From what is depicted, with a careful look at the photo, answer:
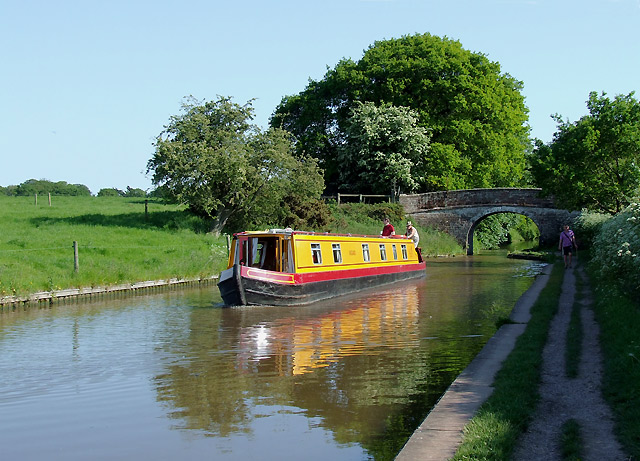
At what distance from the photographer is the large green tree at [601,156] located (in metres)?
25.8

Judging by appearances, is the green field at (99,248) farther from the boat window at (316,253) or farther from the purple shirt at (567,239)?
the purple shirt at (567,239)

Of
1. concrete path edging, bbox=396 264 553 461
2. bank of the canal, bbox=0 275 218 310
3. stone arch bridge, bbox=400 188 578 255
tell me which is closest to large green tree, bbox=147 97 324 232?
bank of the canal, bbox=0 275 218 310

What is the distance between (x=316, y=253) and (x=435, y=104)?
90.8ft

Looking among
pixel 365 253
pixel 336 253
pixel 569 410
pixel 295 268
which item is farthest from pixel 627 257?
pixel 365 253

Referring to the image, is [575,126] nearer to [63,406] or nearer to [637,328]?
[637,328]

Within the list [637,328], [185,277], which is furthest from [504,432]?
[185,277]

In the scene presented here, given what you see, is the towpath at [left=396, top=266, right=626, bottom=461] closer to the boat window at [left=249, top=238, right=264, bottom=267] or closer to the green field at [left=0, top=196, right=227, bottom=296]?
the boat window at [left=249, top=238, right=264, bottom=267]

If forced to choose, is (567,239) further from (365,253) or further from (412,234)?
(365,253)

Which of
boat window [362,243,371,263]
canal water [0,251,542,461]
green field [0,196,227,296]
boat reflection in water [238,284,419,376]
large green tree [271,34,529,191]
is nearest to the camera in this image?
canal water [0,251,542,461]

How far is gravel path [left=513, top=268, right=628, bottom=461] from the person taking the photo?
5.21m

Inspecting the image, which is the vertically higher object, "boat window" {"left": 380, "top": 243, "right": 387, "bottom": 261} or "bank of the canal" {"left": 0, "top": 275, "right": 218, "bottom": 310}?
"boat window" {"left": 380, "top": 243, "right": 387, "bottom": 261}

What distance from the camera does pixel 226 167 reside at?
1011 inches

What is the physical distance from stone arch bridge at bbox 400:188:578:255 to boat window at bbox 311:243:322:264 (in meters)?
22.1

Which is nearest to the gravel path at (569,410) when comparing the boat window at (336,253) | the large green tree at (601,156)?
the boat window at (336,253)
